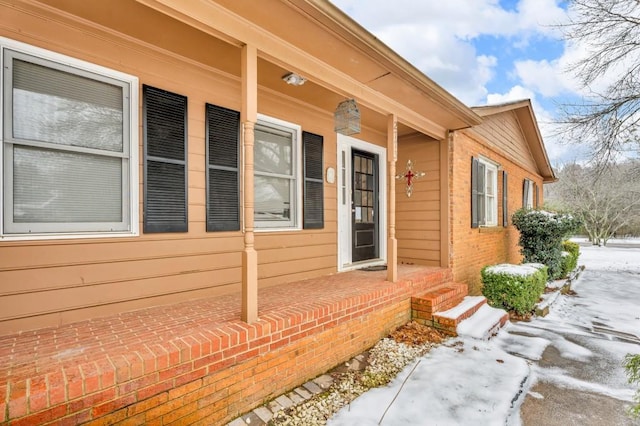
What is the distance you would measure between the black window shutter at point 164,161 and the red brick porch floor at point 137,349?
788mm

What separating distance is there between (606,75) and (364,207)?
20.8ft

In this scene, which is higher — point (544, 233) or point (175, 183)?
point (175, 183)

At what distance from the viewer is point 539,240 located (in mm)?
6516

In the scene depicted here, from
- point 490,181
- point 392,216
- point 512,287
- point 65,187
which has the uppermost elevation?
point 490,181

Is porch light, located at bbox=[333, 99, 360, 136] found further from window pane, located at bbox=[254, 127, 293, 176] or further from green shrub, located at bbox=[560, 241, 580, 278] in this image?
green shrub, located at bbox=[560, 241, 580, 278]

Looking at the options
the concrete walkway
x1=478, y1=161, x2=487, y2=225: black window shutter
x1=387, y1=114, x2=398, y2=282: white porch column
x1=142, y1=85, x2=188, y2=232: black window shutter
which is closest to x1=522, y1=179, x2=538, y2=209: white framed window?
the concrete walkway

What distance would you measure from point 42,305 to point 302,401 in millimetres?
2007

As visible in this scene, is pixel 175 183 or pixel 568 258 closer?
pixel 175 183

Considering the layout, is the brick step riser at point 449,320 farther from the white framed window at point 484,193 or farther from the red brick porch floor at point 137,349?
the white framed window at point 484,193

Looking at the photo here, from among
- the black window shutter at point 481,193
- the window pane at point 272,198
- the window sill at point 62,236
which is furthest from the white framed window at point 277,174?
the black window shutter at point 481,193

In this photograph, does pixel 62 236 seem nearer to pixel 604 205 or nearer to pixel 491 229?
pixel 491 229

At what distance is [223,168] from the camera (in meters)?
3.25

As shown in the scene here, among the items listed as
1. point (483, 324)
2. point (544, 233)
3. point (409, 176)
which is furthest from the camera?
point (544, 233)

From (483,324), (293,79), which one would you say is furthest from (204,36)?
(483,324)
